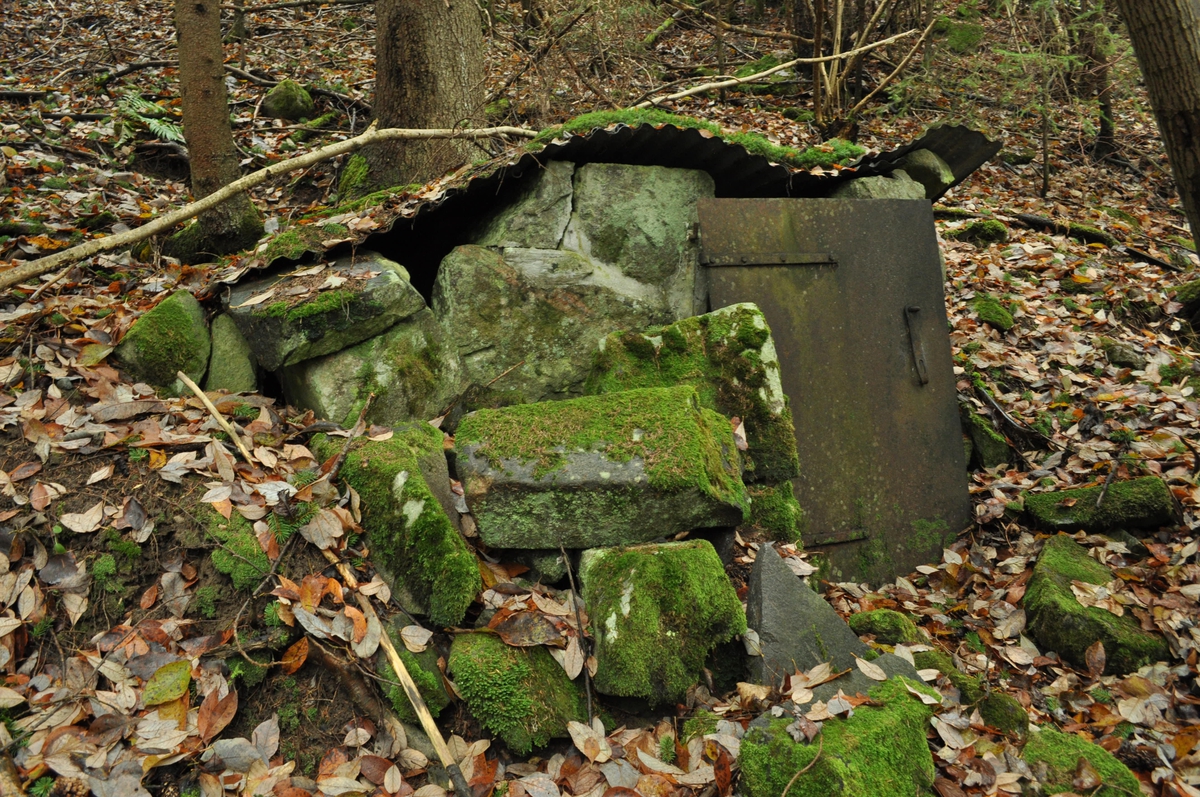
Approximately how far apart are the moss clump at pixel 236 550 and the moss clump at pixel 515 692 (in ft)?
2.59

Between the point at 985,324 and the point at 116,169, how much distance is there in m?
7.07

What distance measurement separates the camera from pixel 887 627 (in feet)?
10.7

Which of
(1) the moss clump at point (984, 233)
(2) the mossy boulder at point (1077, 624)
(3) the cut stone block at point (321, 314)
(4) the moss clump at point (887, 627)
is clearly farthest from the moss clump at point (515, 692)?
(1) the moss clump at point (984, 233)

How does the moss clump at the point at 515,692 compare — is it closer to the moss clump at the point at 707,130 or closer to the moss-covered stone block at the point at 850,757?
the moss-covered stone block at the point at 850,757

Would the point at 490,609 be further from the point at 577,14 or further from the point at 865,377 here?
the point at 577,14

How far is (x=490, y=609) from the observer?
284 centimetres

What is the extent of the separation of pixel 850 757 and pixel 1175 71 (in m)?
3.20

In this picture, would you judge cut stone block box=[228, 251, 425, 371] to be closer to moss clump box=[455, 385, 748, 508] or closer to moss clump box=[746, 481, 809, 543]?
moss clump box=[455, 385, 748, 508]

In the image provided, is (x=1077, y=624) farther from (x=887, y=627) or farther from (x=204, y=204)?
(x=204, y=204)

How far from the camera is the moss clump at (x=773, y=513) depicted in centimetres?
373

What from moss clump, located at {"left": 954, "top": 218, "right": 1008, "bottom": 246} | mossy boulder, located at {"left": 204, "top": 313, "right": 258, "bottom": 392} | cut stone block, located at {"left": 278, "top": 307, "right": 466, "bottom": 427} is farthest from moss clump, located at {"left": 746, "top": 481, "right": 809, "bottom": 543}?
moss clump, located at {"left": 954, "top": 218, "right": 1008, "bottom": 246}

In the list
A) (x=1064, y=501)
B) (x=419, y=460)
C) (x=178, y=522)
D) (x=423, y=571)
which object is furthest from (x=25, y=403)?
(x=1064, y=501)

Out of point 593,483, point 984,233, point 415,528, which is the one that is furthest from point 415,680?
point 984,233

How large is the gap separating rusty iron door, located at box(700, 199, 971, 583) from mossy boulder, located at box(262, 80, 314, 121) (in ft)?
17.5
